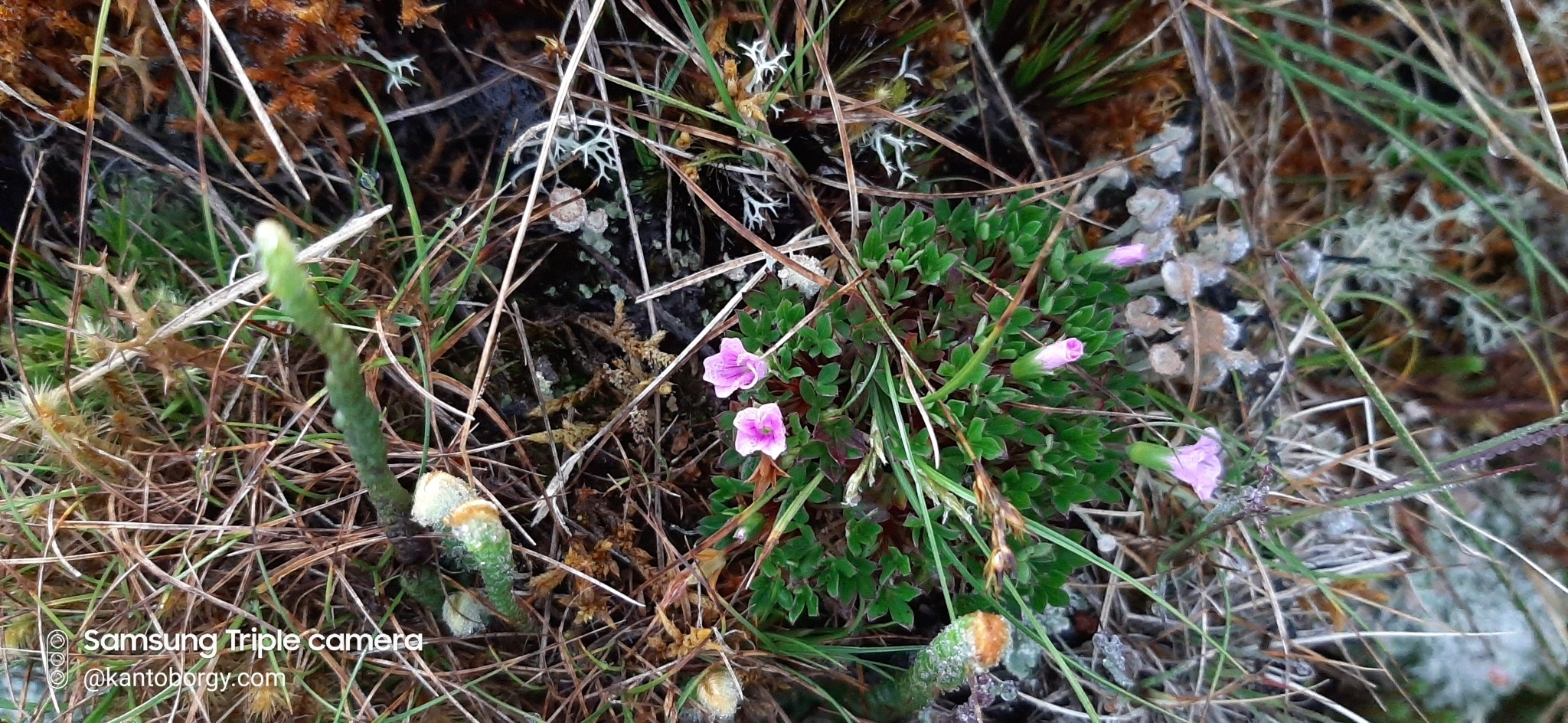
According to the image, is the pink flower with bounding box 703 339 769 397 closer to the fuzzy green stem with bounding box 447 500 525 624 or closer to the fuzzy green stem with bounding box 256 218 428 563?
the fuzzy green stem with bounding box 447 500 525 624

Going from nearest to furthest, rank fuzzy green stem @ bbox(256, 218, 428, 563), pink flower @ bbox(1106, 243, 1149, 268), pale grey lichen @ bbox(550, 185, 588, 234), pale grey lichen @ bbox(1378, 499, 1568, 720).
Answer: fuzzy green stem @ bbox(256, 218, 428, 563) → pink flower @ bbox(1106, 243, 1149, 268) → pale grey lichen @ bbox(550, 185, 588, 234) → pale grey lichen @ bbox(1378, 499, 1568, 720)

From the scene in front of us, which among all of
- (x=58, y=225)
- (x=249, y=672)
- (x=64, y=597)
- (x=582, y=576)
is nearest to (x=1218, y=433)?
(x=582, y=576)

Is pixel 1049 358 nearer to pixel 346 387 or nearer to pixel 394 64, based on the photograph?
pixel 346 387

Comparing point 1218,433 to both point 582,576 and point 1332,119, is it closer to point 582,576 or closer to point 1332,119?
point 1332,119

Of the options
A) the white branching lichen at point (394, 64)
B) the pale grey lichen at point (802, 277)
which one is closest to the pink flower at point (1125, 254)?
the pale grey lichen at point (802, 277)

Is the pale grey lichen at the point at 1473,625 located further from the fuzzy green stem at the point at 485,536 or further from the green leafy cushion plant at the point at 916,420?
the fuzzy green stem at the point at 485,536

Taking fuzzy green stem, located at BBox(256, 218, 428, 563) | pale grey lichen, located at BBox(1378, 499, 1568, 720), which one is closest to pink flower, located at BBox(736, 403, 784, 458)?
fuzzy green stem, located at BBox(256, 218, 428, 563)

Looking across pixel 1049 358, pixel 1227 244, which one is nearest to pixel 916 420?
pixel 1049 358
